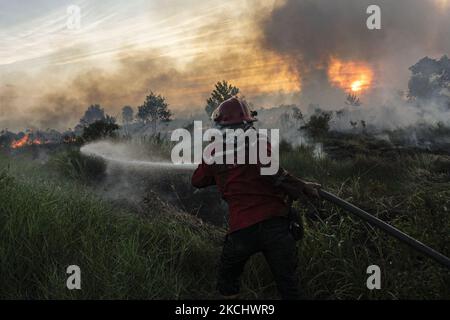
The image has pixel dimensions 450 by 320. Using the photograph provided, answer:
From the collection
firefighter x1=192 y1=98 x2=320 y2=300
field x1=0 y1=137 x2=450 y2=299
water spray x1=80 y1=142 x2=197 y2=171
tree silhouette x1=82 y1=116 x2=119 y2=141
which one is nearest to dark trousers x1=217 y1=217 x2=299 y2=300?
firefighter x1=192 y1=98 x2=320 y2=300

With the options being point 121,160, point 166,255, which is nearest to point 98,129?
point 121,160

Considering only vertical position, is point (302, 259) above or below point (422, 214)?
below

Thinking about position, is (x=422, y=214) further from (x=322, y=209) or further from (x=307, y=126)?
(x=307, y=126)

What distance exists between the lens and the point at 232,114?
3.55 m

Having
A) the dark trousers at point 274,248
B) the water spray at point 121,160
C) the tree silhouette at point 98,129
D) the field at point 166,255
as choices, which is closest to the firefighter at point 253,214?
the dark trousers at point 274,248

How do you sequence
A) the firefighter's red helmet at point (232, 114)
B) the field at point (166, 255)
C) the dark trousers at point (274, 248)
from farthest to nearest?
the field at point (166, 255) → the firefighter's red helmet at point (232, 114) → the dark trousers at point (274, 248)

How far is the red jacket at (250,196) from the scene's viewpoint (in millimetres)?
3393

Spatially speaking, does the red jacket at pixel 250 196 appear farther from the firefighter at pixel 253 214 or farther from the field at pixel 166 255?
the field at pixel 166 255

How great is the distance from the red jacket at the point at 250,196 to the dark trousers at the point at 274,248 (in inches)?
2.4

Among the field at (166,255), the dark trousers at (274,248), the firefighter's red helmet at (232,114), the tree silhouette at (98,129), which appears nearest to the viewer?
the dark trousers at (274,248)

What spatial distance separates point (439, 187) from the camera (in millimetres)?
5953

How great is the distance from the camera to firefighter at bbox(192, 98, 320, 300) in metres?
3.35

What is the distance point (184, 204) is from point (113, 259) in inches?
126

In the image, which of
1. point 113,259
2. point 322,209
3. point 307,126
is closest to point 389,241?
point 322,209
